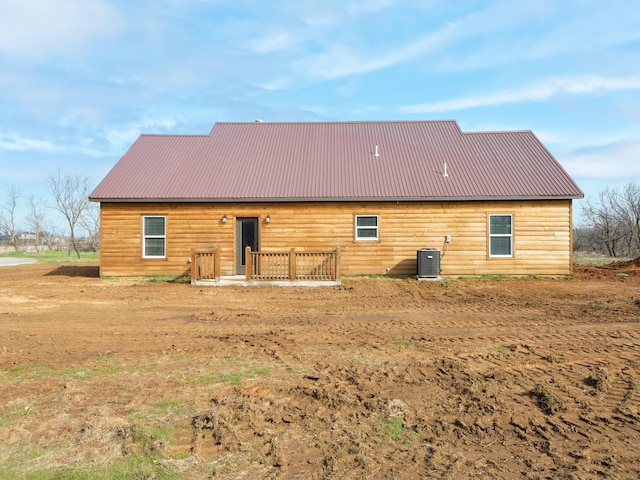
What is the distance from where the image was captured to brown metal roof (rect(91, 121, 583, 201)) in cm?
1700

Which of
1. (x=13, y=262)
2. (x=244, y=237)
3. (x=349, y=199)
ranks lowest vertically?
(x=13, y=262)

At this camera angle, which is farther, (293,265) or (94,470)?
(293,265)

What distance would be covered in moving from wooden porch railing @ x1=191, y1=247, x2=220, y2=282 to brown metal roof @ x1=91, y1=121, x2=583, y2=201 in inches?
85.4

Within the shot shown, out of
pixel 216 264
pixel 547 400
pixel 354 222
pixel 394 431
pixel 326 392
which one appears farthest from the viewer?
pixel 354 222

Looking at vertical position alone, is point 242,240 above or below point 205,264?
above

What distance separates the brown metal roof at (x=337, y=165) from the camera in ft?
55.8

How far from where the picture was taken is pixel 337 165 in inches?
738

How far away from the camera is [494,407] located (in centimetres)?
484

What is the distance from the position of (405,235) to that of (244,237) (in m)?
5.58

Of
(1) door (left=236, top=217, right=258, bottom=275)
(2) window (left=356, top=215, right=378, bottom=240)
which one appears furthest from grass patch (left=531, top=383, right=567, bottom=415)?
(1) door (left=236, top=217, right=258, bottom=275)

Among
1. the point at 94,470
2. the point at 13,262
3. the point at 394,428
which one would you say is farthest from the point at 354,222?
the point at 13,262

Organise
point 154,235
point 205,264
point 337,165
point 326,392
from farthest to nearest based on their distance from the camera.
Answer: point 337,165 → point 154,235 → point 205,264 → point 326,392

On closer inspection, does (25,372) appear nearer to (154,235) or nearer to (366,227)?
(154,235)

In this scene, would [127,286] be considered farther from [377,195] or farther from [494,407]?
[494,407]
